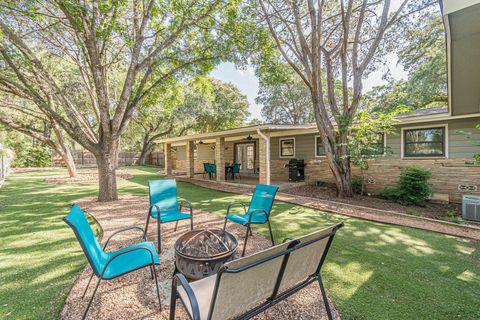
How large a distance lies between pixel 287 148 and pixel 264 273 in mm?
10598

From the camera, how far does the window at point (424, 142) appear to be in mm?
7422

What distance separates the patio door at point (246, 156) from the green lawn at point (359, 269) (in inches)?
385

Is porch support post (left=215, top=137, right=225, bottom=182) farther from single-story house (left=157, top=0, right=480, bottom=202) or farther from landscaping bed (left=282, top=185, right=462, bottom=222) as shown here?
landscaping bed (left=282, top=185, right=462, bottom=222)

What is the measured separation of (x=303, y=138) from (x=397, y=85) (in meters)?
10.3

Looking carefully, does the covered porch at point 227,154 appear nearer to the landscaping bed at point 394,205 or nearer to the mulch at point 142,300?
the landscaping bed at point 394,205

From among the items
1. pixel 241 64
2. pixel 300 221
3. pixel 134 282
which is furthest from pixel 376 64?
pixel 134 282

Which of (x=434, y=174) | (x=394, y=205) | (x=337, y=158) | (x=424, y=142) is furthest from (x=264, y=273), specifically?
(x=424, y=142)

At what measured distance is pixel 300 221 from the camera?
16.7 feet

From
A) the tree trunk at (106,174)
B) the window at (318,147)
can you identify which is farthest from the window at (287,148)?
the tree trunk at (106,174)

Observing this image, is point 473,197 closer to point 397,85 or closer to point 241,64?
point 241,64

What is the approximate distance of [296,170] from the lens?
10.6 meters

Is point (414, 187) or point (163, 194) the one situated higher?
point (163, 194)

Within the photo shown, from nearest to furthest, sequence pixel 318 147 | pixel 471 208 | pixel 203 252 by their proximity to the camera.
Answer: pixel 203 252, pixel 471 208, pixel 318 147

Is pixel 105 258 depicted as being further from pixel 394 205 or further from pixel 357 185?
pixel 357 185
